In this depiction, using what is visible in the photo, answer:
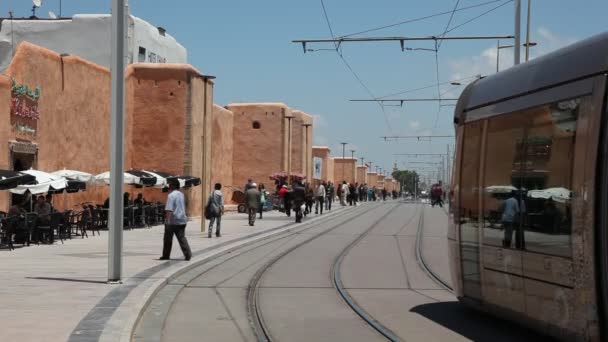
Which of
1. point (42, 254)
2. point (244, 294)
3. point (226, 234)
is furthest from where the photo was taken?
point (226, 234)

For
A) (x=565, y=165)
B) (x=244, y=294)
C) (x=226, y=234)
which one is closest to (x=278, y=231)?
(x=226, y=234)

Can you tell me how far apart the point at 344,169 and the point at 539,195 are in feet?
331

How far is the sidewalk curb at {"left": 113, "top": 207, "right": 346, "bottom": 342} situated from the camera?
896 cm

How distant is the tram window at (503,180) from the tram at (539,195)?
0.5 inches

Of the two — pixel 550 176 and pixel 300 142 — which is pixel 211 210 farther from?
pixel 300 142

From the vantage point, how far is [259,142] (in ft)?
197

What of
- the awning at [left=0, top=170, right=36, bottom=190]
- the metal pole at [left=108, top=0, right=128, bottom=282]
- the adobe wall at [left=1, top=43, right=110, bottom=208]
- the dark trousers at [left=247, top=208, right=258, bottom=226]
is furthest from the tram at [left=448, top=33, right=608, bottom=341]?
the dark trousers at [left=247, top=208, right=258, bottom=226]

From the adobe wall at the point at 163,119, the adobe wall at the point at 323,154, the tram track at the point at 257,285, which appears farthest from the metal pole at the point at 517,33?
the adobe wall at the point at 323,154

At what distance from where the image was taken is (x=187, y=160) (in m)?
37.4

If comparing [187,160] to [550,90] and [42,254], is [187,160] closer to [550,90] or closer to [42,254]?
[42,254]

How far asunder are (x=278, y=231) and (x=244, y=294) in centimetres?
1732

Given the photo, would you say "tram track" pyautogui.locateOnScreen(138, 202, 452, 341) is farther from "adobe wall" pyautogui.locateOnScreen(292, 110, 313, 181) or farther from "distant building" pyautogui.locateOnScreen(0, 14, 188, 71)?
"adobe wall" pyautogui.locateOnScreen(292, 110, 313, 181)

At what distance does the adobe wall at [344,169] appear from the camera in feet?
356

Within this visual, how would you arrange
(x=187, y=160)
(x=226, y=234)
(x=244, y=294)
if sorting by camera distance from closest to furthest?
(x=244, y=294)
(x=226, y=234)
(x=187, y=160)
